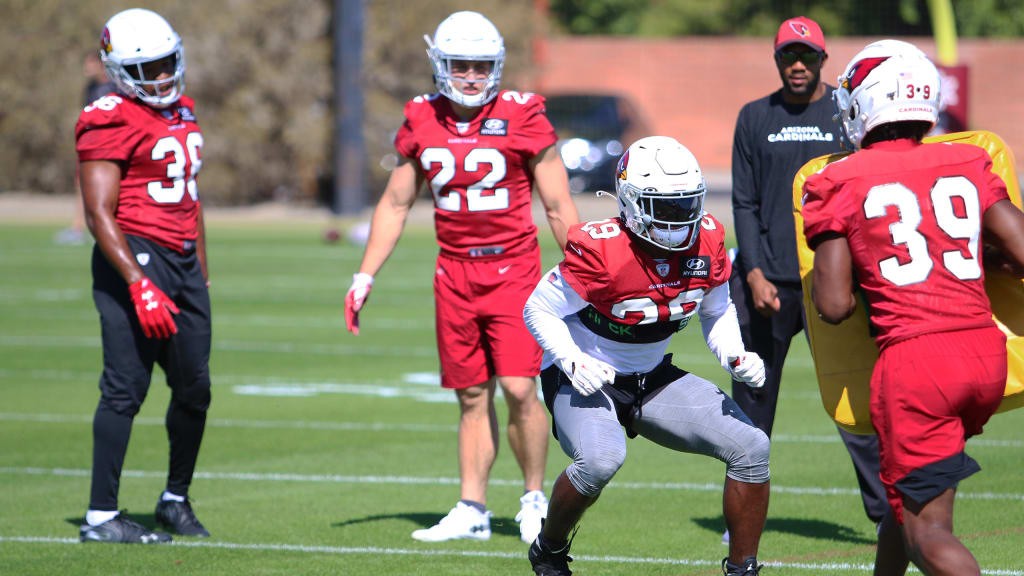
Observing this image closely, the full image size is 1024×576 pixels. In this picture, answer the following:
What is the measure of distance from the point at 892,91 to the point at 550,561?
2065 millimetres

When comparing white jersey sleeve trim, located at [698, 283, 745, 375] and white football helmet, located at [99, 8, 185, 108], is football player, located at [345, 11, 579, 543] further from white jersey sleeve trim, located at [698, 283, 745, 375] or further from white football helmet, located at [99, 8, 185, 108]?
white jersey sleeve trim, located at [698, 283, 745, 375]

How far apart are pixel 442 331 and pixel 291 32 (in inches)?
935

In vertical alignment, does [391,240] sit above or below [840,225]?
below

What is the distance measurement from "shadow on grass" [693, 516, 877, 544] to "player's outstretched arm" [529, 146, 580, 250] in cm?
146

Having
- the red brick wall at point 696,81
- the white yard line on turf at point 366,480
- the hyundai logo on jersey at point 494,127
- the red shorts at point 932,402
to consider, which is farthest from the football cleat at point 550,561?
the red brick wall at point 696,81

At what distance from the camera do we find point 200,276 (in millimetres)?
6387

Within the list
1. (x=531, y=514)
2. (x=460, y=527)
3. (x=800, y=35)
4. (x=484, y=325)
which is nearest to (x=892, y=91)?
(x=800, y=35)

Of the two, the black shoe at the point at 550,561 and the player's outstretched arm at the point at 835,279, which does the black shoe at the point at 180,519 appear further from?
the player's outstretched arm at the point at 835,279

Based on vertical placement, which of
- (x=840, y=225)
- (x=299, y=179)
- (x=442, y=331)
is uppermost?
(x=840, y=225)

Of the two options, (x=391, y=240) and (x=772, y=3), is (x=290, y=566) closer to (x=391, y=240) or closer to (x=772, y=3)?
(x=391, y=240)

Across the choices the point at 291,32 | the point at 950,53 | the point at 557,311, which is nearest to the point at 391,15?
the point at 291,32

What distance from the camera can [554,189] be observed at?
651 centimetres

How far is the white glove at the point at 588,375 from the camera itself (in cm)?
479

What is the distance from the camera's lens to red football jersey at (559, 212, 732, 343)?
4934mm
